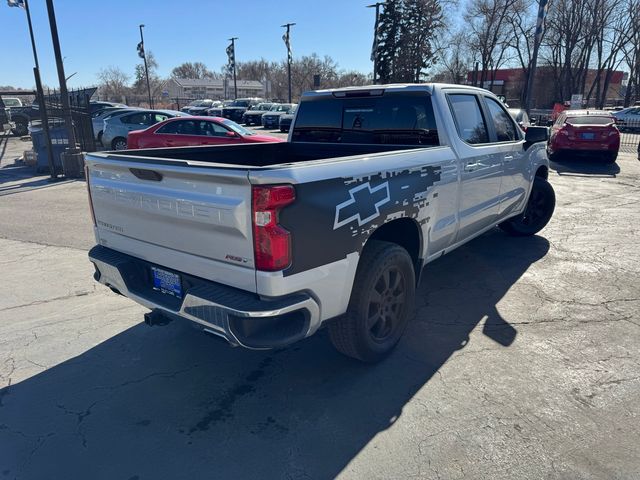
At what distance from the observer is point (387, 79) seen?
4472cm

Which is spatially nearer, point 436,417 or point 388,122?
point 436,417

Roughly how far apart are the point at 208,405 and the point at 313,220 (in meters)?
1.46

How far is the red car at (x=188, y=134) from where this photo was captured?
1262 centimetres

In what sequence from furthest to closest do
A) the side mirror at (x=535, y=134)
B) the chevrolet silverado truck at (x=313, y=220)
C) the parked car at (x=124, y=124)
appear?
the parked car at (x=124, y=124) < the side mirror at (x=535, y=134) < the chevrolet silverado truck at (x=313, y=220)

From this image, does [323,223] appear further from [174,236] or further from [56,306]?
[56,306]

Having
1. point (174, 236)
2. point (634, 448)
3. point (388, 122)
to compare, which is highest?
point (388, 122)

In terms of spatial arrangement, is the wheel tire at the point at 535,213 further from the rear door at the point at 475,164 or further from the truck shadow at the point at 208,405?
the truck shadow at the point at 208,405

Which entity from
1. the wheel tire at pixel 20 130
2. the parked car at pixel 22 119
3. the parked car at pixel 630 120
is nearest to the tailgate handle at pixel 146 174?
the parked car at pixel 22 119

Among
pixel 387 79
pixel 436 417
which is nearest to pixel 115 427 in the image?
pixel 436 417

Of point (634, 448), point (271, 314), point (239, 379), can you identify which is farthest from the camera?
point (239, 379)

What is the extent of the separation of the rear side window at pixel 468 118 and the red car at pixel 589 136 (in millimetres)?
11165

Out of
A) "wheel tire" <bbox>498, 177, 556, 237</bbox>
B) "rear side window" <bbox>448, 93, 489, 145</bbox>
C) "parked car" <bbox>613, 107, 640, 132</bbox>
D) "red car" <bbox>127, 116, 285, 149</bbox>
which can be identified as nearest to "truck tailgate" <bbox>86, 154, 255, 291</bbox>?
"rear side window" <bbox>448, 93, 489, 145</bbox>

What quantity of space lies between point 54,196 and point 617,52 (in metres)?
58.6

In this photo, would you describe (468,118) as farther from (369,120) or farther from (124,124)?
(124,124)
